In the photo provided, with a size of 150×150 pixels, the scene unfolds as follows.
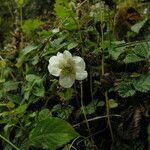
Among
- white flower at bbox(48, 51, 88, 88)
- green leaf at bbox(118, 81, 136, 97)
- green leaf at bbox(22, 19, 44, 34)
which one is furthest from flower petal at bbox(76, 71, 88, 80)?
green leaf at bbox(22, 19, 44, 34)

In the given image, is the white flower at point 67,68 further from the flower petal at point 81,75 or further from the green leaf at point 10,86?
the green leaf at point 10,86

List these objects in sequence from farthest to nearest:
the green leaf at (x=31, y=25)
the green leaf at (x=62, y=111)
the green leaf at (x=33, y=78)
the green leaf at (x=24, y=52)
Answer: the green leaf at (x=31, y=25), the green leaf at (x=24, y=52), the green leaf at (x=33, y=78), the green leaf at (x=62, y=111)

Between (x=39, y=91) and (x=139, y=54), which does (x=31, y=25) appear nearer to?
(x=39, y=91)

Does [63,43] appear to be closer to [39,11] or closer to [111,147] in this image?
[111,147]

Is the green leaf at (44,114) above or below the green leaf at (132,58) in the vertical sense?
below

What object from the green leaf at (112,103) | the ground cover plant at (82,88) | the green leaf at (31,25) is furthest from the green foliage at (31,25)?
the green leaf at (112,103)

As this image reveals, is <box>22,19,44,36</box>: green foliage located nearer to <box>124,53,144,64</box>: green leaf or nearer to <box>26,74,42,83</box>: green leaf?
<box>26,74,42,83</box>: green leaf
